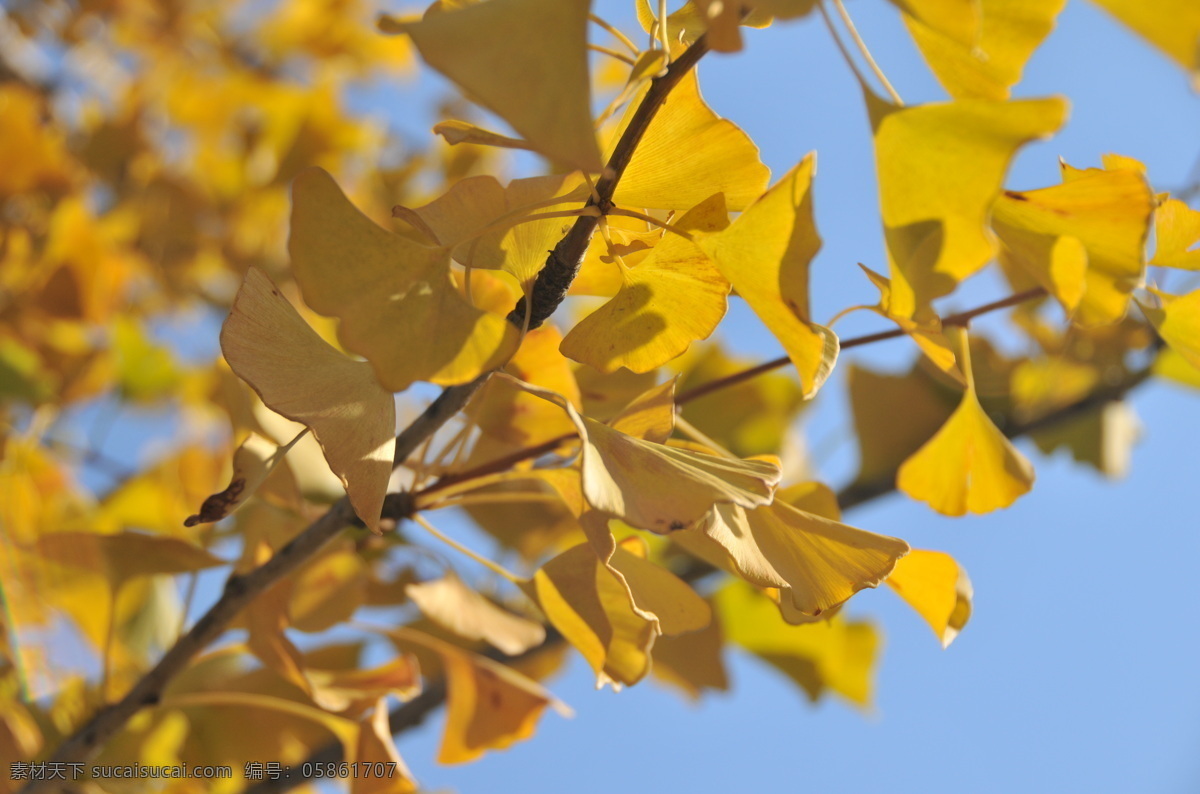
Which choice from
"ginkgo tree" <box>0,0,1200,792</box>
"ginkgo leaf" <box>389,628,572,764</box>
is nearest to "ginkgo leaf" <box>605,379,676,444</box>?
"ginkgo tree" <box>0,0,1200,792</box>

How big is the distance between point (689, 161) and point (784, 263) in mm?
61

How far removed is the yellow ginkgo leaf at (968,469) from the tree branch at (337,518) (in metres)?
0.16

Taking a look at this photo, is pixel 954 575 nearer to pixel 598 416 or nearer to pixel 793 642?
pixel 598 416

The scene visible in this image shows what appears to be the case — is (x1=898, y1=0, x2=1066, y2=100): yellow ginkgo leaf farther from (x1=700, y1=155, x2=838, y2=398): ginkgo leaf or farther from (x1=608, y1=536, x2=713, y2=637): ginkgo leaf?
(x1=608, y1=536, x2=713, y2=637): ginkgo leaf

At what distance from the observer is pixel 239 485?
280 millimetres

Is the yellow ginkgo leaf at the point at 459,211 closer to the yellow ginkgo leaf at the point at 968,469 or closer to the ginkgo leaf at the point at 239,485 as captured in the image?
the ginkgo leaf at the point at 239,485

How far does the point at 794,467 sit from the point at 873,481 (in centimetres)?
9

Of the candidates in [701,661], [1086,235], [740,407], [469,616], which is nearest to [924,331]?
[1086,235]

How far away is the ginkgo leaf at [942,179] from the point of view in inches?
7.7

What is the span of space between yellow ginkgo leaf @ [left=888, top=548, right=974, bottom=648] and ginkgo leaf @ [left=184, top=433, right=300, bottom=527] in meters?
0.22

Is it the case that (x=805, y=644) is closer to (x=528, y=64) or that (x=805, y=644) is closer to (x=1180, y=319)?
(x=1180, y=319)

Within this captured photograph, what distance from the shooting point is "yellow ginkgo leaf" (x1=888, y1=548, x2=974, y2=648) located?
32 centimetres

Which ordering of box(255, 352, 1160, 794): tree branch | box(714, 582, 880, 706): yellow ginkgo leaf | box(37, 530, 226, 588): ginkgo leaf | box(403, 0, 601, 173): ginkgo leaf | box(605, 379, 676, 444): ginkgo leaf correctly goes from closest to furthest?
box(403, 0, 601, 173): ginkgo leaf → box(605, 379, 676, 444): ginkgo leaf → box(37, 530, 226, 588): ginkgo leaf → box(255, 352, 1160, 794): tree branch → box(714, 582, 880, 706): yellow ginkgo leaf

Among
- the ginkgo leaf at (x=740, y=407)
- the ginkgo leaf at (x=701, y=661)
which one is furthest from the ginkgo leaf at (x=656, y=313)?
the ginkgo leaf at (x=740, y=407)
